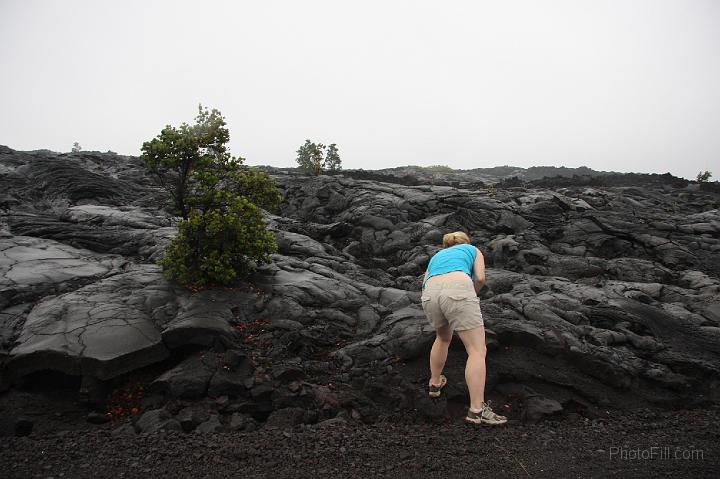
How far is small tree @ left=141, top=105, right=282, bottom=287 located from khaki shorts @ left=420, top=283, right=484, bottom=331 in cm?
562

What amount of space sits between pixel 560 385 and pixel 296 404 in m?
4.49

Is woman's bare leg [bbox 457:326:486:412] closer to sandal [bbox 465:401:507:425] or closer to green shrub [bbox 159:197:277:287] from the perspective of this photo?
sandal [bbox 465:401:507:425]

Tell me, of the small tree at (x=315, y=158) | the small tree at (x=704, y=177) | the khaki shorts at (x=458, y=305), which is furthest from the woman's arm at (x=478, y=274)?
the small tree at (x=704, y=177)

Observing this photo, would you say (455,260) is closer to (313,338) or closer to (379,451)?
(379,451)

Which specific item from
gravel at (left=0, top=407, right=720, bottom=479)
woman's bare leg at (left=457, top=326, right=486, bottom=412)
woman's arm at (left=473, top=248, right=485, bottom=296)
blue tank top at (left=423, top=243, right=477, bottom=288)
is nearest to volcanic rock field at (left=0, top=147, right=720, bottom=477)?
gravel at (left=0, top=407, right=720, bottom=479)

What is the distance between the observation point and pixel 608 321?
8703 mm

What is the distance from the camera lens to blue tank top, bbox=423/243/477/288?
5758 mm

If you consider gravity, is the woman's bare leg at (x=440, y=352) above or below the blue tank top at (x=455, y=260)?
below

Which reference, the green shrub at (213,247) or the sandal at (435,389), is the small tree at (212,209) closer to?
the green shrub at (213,247)

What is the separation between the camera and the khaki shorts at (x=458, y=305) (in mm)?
5367

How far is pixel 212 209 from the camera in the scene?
10062 mm

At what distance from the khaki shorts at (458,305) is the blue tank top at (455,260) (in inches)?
12.0

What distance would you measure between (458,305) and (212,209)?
744 cm

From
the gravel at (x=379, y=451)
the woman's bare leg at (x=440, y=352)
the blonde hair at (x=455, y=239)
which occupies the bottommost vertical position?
the gravel at (x=379, y=451)
